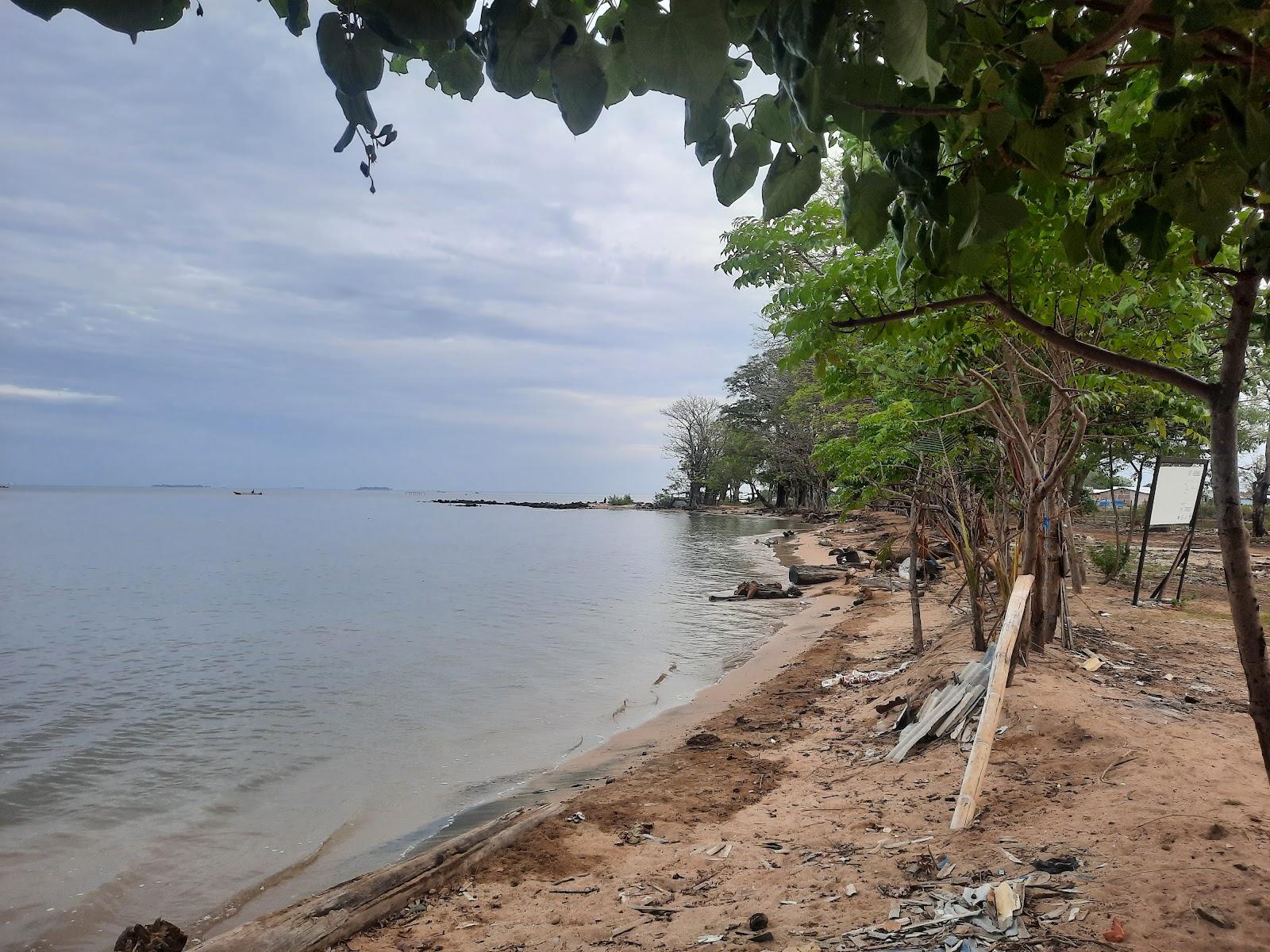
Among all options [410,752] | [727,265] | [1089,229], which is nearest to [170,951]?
[410,752]

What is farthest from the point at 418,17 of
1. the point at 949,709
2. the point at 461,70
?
the point at 949,709

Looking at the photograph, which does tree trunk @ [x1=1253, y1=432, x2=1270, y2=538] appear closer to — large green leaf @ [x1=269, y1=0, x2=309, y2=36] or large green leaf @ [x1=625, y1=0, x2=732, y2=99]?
large green leaf @ [x1=625, y1=0, x2=732, y2=99]

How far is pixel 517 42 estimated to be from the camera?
3.70 feet

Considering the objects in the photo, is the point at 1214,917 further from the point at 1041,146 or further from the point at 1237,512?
the point at 1041,146

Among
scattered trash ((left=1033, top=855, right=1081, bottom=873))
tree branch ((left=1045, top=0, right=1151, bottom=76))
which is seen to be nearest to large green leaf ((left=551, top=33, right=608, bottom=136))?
tree branch ((left=1045, top=0, right=1151, bottom=76))

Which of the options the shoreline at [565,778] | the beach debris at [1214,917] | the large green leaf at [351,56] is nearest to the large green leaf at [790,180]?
the large green leaf at [351,56]

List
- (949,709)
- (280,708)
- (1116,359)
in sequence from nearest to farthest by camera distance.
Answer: (1116,359)
(949,709)
(280,708)

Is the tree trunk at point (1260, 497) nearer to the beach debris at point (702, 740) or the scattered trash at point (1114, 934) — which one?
the beach debris at point (702, 740)

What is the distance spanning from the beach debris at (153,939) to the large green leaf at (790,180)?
182 inches

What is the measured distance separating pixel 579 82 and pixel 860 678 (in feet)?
31.0

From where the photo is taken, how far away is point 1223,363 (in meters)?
2.73

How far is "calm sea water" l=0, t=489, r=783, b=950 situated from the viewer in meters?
5.83

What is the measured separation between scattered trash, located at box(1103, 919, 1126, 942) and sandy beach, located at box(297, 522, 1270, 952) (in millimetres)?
27

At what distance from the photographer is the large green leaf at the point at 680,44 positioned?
2.88ft
